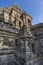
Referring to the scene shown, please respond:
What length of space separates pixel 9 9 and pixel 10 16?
2.18 m

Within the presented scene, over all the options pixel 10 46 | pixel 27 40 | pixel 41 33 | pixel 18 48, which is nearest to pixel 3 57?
pixel 10 46

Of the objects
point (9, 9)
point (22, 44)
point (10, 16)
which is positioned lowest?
point (22, 44)

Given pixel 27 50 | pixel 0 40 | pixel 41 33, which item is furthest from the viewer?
pixel 41 33

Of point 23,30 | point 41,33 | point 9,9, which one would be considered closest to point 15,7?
point 9,9

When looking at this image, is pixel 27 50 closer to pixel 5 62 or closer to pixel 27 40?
pixel 27 40

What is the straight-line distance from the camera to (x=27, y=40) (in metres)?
8.38

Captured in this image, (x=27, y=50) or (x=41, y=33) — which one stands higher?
(x=41, y=33)

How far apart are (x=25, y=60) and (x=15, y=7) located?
2223cm

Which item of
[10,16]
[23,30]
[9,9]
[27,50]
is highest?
[9,9]

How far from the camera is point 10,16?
25.2m

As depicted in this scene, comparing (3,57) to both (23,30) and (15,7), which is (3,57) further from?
(15,7)

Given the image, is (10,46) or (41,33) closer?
(10,46)

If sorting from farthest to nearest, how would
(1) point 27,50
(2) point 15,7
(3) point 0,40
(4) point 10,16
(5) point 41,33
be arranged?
(2) point 15,7
(4) point 10,16
(5) point 41,33
(1) point 27,50
(3) point 0,40

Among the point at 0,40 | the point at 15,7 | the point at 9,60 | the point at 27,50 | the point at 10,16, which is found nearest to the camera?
the point at 0,40
